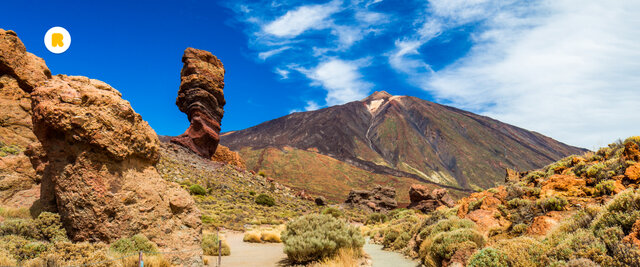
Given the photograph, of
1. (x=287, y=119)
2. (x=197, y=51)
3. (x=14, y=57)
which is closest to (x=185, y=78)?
(x=197, y=51)

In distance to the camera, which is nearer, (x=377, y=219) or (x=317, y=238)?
(x=317, y=238)

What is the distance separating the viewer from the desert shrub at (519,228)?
8.98m

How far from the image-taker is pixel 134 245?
7.00 metres

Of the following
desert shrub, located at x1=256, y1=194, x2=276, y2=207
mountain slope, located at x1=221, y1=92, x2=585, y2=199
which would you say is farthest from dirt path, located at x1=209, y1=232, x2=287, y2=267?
mountain slope, located at x1=221, y1=92, x2=585, y2=199

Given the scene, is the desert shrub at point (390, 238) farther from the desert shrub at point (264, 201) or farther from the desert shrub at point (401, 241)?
the desert shrub at point (264, 201)

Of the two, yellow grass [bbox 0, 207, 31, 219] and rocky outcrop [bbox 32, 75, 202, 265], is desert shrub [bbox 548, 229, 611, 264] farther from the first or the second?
yellow grass [bbox 0, 207, 31, 219]

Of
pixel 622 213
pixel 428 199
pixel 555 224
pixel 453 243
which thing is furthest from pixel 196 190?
pixel 622 213

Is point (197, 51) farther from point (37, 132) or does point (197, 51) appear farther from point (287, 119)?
point (287, 119)

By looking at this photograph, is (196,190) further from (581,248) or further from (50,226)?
(581,248)

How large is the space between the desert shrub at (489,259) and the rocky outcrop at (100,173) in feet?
21.7

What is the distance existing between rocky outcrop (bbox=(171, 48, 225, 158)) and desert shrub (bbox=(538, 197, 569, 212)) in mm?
36324

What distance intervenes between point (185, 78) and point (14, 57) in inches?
850

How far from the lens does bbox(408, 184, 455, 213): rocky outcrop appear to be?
117 ft

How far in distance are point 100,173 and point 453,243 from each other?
9324 millimetres
